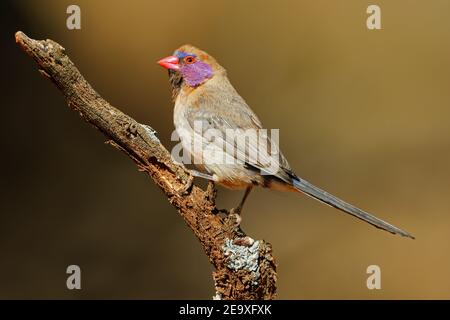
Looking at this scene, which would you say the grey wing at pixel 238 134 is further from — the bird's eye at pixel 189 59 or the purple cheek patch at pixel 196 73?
the bird's eye at pixel 189 59

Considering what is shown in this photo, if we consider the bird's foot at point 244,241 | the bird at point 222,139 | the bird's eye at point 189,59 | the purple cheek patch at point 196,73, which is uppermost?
the bird's eye at point 189,59

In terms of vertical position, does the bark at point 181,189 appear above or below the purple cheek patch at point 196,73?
below

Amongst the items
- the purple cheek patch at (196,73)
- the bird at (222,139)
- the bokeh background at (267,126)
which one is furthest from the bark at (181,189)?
the bokeh background at (267,126)

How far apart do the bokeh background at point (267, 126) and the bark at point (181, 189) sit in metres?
3.19

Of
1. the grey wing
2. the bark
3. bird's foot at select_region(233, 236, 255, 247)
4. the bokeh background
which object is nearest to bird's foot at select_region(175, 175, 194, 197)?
the bark

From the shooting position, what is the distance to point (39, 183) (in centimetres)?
713

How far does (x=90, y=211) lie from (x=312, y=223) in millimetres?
2492

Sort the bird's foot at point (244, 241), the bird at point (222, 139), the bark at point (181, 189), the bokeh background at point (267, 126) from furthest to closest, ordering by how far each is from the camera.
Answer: the bokeh background at point (267, 126)
the bird at point (222, 139)
the bird's foot at point (244, 241)
the bark at point (181, 189)

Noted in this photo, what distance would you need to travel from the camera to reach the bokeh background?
711 cm

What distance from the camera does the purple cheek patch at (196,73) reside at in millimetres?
5008

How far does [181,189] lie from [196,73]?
135 cm

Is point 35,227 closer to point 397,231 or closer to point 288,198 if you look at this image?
→ point 288,198

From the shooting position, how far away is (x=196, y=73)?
502cm

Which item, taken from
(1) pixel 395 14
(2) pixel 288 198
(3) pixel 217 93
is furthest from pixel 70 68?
(1) pixel 395 14
